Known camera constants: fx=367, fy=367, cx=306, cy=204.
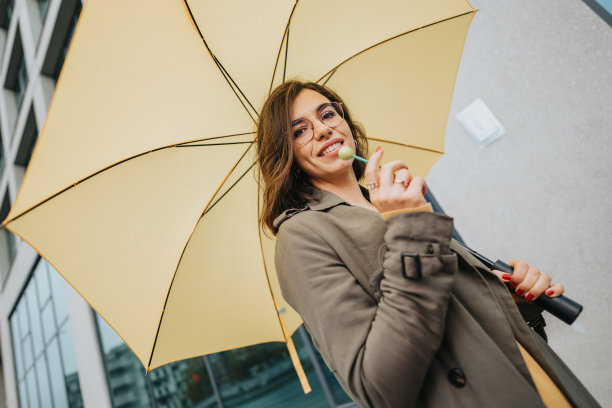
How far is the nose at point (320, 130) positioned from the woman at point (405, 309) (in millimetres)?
307

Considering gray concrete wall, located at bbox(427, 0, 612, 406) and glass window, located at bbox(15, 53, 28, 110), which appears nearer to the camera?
gray concrete wall, located at bbox(427, 0, 612, 406)

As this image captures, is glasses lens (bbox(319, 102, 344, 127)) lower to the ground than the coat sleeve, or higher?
higher

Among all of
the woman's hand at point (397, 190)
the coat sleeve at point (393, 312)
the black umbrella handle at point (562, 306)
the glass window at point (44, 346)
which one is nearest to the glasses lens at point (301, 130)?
the woman's hand at point (397, 190)

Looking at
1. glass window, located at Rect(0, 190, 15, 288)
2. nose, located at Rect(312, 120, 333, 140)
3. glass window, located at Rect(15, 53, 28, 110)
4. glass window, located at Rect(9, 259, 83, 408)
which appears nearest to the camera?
nose, located at Rect(312, 120, 333, 140)

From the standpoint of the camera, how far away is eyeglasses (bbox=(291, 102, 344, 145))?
4.98ft

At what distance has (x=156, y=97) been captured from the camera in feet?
4.87

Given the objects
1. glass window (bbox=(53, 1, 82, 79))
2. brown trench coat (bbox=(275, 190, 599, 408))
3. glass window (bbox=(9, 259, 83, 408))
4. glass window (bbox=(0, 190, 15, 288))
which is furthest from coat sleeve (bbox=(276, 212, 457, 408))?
glass window (bbox=(0, 190, 15, 288))

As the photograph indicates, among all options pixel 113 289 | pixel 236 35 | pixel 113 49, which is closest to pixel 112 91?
pixel 113 49

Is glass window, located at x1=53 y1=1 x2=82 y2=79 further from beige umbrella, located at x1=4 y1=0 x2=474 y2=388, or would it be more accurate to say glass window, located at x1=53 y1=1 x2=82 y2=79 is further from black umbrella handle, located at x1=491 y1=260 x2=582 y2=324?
black umbrella handle, located at x1=491 y1=260 x2=582 y2=324

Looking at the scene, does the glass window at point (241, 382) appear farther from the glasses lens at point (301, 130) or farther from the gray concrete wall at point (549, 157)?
the glasses lens at point (301, 130)

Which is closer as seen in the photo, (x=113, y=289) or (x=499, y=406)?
(x=499, y=406)

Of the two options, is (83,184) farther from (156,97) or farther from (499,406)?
(499,406)

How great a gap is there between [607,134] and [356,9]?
202 centimetres

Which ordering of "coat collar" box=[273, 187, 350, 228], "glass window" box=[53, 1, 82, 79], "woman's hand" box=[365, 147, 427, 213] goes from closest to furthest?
"woman's hand" box=[365, 147, 427, 213]
"coat collar" box=[273, 187, 350, 228]
"glass window" box=[53, 1, 82, 79]
